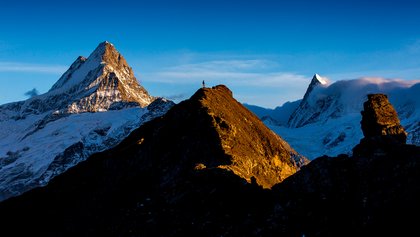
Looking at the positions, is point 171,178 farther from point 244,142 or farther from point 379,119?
point 379,119

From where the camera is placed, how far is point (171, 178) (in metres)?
49.6

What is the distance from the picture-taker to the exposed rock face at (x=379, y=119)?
5297 cm

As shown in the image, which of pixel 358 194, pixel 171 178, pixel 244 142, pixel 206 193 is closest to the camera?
pixel 358 194

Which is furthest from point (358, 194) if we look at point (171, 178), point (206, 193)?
point (171, 178)

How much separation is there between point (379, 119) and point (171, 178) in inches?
730

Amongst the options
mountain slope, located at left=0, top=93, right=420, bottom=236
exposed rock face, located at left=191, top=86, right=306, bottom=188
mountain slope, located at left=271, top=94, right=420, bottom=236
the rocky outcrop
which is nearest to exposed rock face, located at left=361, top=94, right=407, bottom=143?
the rocky outcrop

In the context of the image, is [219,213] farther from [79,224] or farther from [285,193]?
[79,224]

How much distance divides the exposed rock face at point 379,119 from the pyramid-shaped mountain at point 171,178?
10.1 meters

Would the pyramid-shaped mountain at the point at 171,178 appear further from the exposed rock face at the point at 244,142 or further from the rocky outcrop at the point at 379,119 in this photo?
the rocky outcrop at the point at 379,119

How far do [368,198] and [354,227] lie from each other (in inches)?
87.8

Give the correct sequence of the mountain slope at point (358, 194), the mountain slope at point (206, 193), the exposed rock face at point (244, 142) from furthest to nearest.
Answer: the exposed rock face at point (244, 142) → the mountain slope at point (206, 193) → the mountain slope at point (358, 194)

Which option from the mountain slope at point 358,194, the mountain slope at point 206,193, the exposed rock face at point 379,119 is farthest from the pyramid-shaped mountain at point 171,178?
the exposed rock face at point 379,119

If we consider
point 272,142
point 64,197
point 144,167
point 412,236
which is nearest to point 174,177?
point 144,167

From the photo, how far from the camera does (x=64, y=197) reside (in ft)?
181
